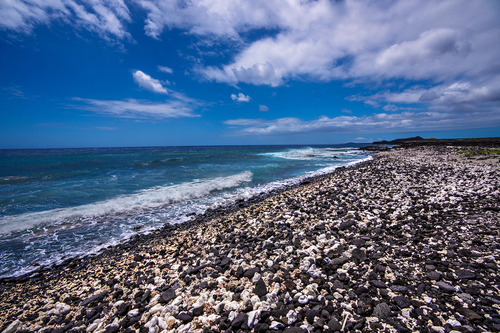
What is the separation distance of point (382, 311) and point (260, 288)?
2.03m

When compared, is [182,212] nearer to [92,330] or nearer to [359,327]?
[92,330]

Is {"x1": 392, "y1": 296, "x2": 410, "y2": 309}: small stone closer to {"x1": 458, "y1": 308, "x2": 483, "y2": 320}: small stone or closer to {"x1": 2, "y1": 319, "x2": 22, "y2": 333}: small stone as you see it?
{"x1": 458, "y1": 308, "x2": 483, "y2": 320}: small stone

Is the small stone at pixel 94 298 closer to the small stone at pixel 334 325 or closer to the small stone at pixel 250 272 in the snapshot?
the small stone at pixel 250 272

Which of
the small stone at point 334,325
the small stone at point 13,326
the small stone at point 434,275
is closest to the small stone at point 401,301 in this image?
the small stone at point 434,275

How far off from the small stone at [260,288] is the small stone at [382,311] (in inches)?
71.9

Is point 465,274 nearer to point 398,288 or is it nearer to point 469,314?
point 469,314

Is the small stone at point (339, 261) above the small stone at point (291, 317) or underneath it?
A: above

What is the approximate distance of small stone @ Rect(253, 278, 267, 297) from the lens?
3766 mm

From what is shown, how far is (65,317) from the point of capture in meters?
4.06

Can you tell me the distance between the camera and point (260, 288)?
12.7 ft

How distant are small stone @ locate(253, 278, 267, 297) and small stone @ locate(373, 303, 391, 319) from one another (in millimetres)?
1827

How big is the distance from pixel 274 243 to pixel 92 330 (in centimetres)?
423

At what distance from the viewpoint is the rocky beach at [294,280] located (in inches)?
125

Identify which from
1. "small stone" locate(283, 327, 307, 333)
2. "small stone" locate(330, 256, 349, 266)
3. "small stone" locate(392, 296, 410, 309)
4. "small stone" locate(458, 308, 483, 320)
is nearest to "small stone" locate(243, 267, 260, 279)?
"small stone" locate(283, 327, 307, 333)
